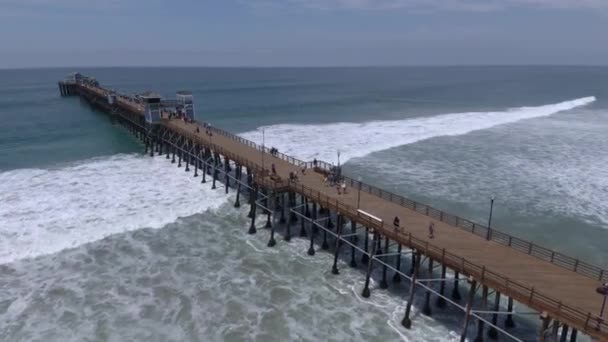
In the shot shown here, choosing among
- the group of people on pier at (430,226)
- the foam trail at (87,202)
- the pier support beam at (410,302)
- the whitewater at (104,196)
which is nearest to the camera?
the pier support beam at (410,302)

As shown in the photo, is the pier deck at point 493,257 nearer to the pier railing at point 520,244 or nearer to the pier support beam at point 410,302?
the pier railing at point 520,244

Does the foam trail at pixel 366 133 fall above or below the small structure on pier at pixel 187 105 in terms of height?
below

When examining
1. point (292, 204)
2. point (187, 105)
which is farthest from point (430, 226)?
point (187, 105)

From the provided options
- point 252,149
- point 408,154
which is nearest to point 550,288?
point 252,149

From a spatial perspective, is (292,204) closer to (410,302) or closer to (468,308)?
(410,302)

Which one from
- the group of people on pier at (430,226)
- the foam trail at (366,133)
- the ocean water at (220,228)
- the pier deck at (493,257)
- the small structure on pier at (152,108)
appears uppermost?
the small structure on pier at (152,108)

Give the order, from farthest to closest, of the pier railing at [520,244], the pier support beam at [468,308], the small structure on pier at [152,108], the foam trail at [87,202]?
1. the small structure on pier at [152,108]
2. the foam trail at [87,202]
3. the pier railing at [520,244]
4. the pier support beam at [468,308]

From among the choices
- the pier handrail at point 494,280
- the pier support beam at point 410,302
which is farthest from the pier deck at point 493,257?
the pier support beam at point 410,302
